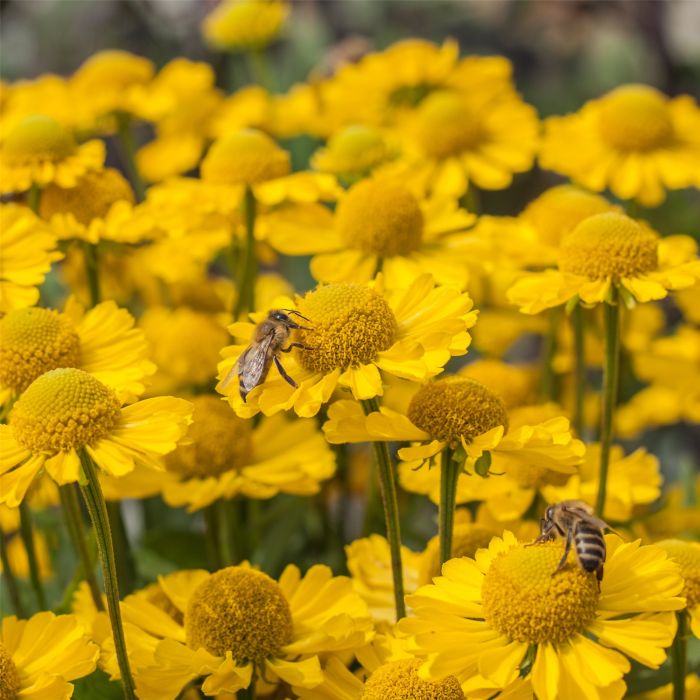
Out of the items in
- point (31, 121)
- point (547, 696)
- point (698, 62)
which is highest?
point (31, 121)

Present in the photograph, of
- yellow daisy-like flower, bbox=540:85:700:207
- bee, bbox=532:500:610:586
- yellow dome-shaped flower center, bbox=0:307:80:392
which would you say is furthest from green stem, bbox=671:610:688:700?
yellow daisy-like flower, bbox=540:85:700:207

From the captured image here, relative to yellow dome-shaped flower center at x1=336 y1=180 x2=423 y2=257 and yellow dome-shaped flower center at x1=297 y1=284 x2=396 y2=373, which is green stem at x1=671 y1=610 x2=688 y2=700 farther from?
yellow dome-shaped flower center at x1=336 y1=180 x2=423 y2=257

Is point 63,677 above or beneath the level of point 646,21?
above

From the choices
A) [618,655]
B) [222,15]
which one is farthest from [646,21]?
[618,655]

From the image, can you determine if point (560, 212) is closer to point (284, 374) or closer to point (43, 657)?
point (284, 374)

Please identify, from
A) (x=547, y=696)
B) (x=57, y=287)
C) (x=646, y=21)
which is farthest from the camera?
(x=646, y=21)

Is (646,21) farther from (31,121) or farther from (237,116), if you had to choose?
(31,121)

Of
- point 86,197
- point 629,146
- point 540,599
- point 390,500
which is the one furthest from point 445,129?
point 540,599
